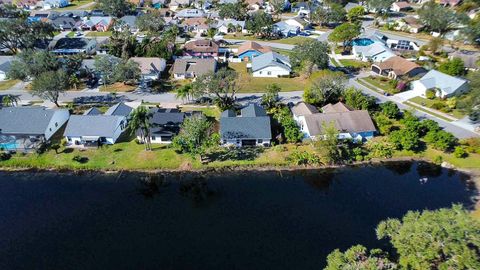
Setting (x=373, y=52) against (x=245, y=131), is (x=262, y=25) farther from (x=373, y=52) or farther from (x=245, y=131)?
(x=245, y=131)

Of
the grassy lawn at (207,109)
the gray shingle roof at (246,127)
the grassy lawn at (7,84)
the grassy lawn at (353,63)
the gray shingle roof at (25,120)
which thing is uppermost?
the gray shingle roof at (25,120)

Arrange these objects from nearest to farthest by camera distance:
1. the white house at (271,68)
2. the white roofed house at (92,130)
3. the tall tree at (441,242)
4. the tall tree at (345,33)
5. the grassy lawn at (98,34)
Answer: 1. the tall tree at (441,242)
2. the white roofed house at (92,130)
3. the white house at (271,68)
4. the tall tree at (345,33)
5. the grassy lawn at (98,34)

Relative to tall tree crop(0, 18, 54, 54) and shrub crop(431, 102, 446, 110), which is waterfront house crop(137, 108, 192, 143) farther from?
tall tree crop(0, 18, 54, 54)

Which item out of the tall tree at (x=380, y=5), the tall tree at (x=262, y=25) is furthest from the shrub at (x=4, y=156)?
the tall tree at (x=380, y=5)

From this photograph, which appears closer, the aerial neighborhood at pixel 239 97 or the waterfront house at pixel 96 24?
the aerial neighborhood at pixel 239 97

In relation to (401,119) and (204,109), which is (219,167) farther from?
(401,119)

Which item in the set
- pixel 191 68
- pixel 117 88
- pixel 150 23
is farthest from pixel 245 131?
pixel 150 23

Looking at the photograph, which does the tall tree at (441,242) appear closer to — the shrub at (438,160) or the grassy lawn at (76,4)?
the shrub at (438,160)
